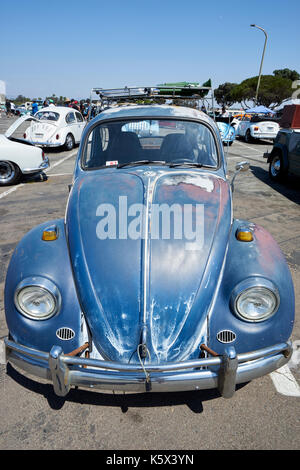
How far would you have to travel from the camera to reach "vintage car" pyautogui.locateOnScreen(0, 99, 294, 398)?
2.03m

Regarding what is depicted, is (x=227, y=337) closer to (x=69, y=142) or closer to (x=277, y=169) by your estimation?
(x=277, y=169)

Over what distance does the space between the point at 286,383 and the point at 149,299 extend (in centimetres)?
147

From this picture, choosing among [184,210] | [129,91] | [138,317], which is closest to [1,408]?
[138,317]

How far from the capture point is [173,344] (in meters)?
2.24

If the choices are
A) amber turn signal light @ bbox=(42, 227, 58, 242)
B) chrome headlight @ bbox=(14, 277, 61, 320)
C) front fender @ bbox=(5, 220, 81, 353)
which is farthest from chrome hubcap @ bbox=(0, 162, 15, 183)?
chrome headlight @ bbox=(14, 277, 61, 320)

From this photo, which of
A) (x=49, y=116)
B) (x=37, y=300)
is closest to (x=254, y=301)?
(x=37, y=300)

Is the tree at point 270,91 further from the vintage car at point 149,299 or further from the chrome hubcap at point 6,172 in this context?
the vintage car at point 149,299

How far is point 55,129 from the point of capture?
1289cm

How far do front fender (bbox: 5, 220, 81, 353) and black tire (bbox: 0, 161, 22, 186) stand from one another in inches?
270

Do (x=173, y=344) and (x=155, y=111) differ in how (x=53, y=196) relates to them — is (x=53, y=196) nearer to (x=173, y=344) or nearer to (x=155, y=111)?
(x=155, y=111)

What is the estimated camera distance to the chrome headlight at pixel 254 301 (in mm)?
2264

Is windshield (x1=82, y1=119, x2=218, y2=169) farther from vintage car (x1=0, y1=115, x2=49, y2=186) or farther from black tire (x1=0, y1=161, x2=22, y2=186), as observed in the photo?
black tire (x1=0, y1=161, x2=22, y2=186)

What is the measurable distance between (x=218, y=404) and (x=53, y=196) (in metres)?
6.34

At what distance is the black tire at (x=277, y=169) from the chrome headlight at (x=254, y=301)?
7708mm
